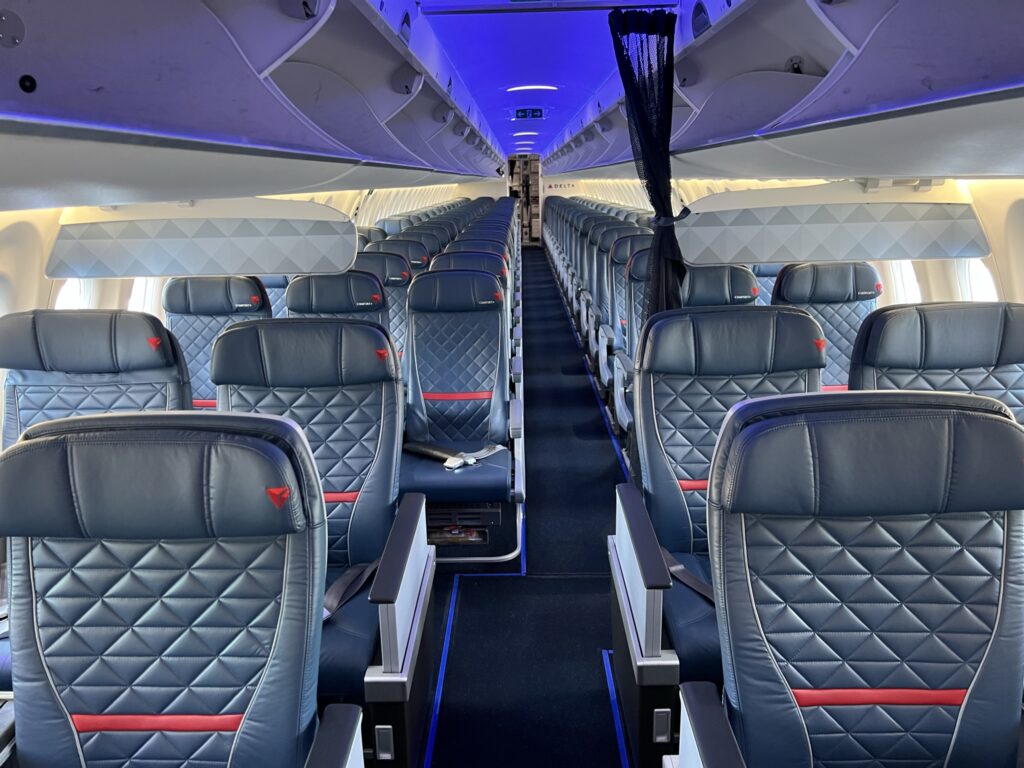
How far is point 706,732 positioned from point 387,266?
479 centimetres

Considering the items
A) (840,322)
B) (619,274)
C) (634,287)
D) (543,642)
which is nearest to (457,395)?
(634,287)

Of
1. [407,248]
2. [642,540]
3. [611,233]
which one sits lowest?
[642,540]

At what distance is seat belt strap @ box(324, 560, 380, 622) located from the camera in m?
2.45

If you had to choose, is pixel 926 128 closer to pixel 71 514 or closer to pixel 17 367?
pixel 71 514

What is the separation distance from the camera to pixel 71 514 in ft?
5.16

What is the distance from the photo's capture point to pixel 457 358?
463cm

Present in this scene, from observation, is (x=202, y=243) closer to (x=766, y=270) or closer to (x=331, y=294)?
(x=331, y=294)

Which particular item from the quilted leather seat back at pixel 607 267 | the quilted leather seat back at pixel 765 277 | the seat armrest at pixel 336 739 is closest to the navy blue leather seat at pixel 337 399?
the seat armrest at pixel 336 739

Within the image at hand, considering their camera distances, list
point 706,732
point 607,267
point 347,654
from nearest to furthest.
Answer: point 706,732 < point 347,654 < point 607,267

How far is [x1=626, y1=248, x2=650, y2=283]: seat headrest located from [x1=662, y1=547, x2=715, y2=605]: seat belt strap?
3042mm

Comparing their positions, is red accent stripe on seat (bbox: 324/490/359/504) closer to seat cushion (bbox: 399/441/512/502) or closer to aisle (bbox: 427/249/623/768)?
seat cushion (bbox: 399/441/512/502)

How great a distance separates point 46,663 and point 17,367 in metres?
2.14

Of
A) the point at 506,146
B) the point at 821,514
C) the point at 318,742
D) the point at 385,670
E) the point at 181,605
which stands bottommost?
the point at 385,670

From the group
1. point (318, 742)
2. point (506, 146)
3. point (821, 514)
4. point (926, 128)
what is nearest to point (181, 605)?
point (318, 742)
